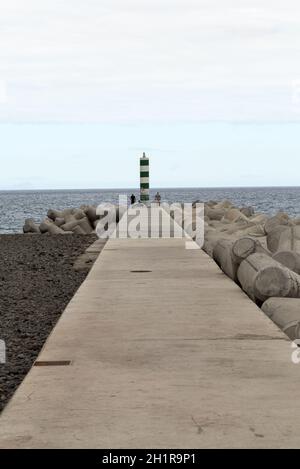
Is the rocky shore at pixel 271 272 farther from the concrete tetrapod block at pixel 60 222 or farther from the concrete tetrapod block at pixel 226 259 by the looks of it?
the concrete tetrapod block at pixel 60 222

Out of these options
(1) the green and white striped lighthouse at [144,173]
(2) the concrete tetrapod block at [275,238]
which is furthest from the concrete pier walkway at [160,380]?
(1) the green and white striped lighthouse at [144,173]

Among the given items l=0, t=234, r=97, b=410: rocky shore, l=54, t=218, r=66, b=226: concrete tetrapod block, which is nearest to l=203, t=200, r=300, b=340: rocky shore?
l=0, t=234, r=97, b=410: rocky shore

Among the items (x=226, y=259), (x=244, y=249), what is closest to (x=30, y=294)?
(x=226, y=259)

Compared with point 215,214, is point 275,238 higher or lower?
higher

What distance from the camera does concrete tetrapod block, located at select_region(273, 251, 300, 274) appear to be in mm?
8766

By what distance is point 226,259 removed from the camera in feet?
31.0

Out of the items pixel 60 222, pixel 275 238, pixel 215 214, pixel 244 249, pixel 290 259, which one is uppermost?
pixel 244 249

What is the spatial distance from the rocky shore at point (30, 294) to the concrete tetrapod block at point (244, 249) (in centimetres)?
196

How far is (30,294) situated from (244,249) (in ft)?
8.99

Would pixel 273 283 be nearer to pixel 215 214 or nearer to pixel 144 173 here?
pixel 215 214

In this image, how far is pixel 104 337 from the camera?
221 inches

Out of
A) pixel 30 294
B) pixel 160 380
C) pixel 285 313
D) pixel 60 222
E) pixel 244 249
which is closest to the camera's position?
pixel 160 380

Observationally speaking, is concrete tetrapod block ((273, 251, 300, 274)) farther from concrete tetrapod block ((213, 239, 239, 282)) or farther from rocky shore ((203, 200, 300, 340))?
concrete tetrapod block ((213, 239, 239, 282))

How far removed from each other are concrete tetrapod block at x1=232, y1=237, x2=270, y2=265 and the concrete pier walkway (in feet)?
3.96
